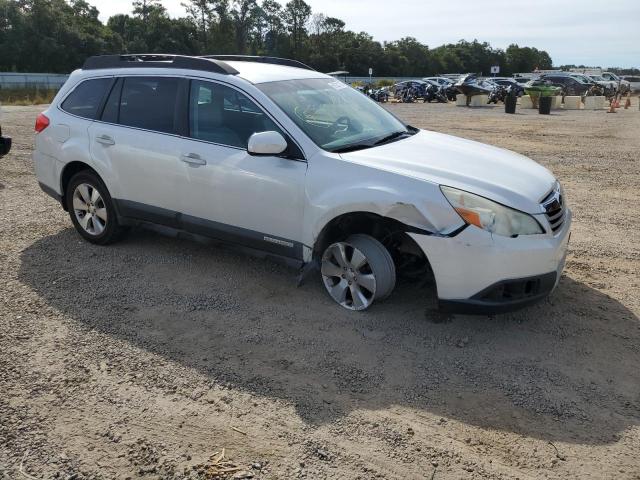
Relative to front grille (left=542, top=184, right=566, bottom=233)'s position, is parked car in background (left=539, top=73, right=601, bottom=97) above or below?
above

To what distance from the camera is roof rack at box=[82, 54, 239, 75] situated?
15.8 ft

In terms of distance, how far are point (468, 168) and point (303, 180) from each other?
118 centimetres

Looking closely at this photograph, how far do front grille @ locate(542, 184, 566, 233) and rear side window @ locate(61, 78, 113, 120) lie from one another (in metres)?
4.04

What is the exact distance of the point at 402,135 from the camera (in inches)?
198

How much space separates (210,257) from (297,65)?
2071 millimetres

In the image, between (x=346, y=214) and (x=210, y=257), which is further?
(x=210, y=257)

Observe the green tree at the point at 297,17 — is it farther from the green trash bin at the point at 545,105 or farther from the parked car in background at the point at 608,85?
the green trash bin at the point at 545,105

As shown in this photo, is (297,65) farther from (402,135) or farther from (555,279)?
(555,279)

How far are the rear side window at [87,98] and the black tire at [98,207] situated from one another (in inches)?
22.8

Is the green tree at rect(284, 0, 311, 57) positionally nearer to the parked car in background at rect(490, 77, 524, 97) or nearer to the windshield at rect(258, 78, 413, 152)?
the parked car in background at rect(490, 77, 524, 97)

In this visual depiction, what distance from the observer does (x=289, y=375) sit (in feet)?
11.8

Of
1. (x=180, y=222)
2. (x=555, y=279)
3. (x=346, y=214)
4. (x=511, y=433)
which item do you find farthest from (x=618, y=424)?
(x=180, y=222)

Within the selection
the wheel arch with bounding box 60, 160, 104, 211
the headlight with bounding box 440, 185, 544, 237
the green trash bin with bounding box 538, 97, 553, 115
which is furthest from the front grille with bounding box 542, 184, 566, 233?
the green trash bin with bounding box 538, 97, 553, 115

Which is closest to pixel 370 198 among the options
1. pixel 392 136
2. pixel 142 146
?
pixel 392 136
